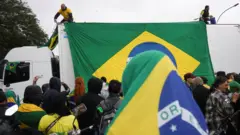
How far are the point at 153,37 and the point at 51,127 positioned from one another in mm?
8123

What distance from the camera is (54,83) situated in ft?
22.2

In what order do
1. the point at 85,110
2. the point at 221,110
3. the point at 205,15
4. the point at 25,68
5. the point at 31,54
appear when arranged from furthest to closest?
the point at 205,15, the point at 31,54, the point at 25,68, the point at 221,110, the point at 85,110

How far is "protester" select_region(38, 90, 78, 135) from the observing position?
4023 mm

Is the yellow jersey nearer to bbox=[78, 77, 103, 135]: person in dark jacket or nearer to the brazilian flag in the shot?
bbox=[78, 77, 103, 135]: person in dark jacket

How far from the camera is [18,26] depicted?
3547 centimetres

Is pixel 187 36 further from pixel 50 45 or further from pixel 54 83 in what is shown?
pixel 54 83

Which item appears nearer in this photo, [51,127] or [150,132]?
[150,132]

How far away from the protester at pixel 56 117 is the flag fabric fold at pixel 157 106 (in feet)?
7.91

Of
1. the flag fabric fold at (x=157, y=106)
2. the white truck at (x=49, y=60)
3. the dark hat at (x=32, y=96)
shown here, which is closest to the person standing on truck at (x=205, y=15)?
the white truck at (x=49, y=60)

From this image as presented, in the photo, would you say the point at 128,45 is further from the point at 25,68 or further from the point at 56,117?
the point at 56,117

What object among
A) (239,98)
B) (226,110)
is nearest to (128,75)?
(226,110)

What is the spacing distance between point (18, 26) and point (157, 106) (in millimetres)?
35615

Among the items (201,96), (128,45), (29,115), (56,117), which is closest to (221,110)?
(201,96)

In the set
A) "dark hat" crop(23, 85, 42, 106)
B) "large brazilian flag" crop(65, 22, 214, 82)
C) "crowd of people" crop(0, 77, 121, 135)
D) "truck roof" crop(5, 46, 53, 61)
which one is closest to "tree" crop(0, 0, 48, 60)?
"truck roof" crop(5, 46, 53, 61)
